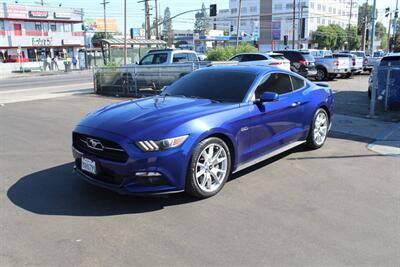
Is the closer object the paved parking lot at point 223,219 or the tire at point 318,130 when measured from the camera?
the paved parking lot at point 223,219

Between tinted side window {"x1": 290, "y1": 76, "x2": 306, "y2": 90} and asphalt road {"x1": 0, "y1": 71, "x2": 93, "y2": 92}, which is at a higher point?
tinted side window {"x1": 290, "y1": 76, "x2": 306, "y2": 90}

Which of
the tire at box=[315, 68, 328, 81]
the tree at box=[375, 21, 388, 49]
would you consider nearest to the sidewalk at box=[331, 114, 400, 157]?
the tire at box=[315, 68, 328, 81]

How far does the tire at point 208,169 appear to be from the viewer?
4.79 m

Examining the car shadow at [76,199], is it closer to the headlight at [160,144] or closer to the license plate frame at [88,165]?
the license plate frame at [88,165]

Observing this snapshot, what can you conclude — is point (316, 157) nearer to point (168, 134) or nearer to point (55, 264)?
point (168, 134)

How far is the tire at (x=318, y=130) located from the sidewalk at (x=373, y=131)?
917 millimetres

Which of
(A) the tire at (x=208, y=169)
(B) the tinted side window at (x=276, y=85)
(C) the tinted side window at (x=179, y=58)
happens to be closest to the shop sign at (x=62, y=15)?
(C) the tinted side window at (x=179, y=58)

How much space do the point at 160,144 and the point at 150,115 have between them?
22.1 inches

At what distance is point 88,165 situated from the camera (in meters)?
4.91

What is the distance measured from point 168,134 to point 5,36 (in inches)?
2317

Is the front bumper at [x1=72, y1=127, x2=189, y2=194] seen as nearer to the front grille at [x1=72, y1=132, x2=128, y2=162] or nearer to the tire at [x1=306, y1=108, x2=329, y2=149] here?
the front grille at [x1=72, y1=132, x2=128, y2=162]

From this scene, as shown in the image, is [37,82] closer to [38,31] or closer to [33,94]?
[33,94]

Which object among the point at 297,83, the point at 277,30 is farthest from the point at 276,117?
the point at 277,30

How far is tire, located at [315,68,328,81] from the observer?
76.4 feet
